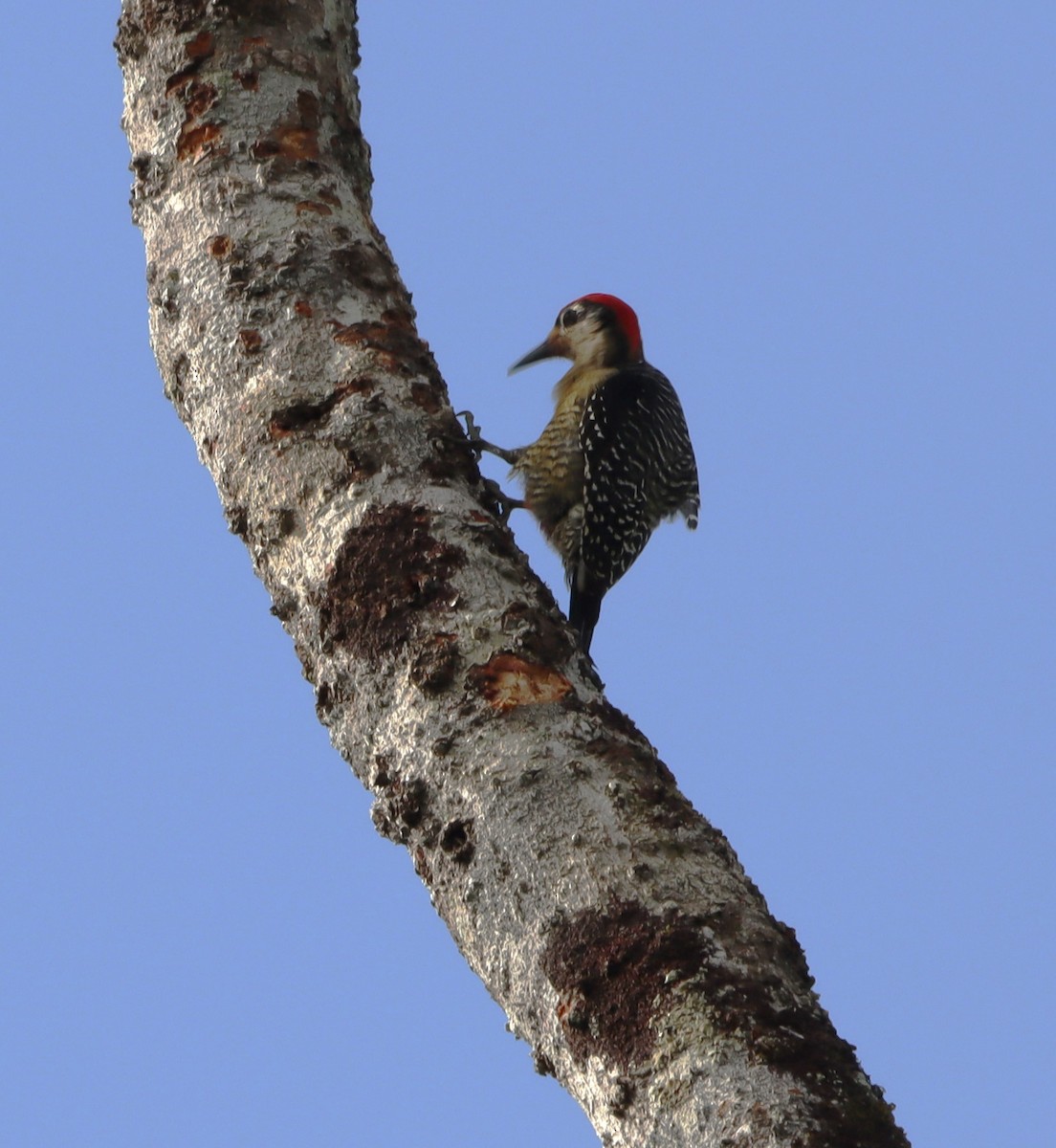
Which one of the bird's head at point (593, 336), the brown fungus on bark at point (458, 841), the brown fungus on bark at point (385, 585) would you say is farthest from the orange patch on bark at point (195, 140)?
the bird's head at point (593, 336)

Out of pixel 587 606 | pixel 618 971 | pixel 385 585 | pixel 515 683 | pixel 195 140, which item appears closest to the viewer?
pixel 618 971

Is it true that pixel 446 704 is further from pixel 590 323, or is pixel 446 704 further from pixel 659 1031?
pixel 590 323

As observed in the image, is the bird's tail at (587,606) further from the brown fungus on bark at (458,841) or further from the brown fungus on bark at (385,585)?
the brown fungus on bark at (458,841)

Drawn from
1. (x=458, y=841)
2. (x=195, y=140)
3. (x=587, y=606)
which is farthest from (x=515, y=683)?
(x=587, y=606)

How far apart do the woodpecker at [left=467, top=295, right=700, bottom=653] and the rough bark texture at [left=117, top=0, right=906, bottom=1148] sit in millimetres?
1837

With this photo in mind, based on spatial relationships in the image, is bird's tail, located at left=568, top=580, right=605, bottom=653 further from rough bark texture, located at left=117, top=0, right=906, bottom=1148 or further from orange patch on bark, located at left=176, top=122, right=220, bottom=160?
orange patch on bark, located at left=176, top=122, right=220, bottom=160

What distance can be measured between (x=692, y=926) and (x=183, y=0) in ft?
8.60

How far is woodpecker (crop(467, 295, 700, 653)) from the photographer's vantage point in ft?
17.4

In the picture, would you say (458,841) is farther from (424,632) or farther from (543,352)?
(543,352)

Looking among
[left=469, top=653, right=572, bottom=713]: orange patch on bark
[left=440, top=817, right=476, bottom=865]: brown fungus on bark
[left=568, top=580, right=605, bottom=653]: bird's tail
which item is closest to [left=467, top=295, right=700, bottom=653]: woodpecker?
[left=568, top=580, right=605, bottom=653]: bird's tail

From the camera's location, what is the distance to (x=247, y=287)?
310 cm

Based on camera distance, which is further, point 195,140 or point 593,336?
point 593,336

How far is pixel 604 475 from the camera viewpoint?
17.6 ft

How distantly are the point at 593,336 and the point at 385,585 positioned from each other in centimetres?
389
